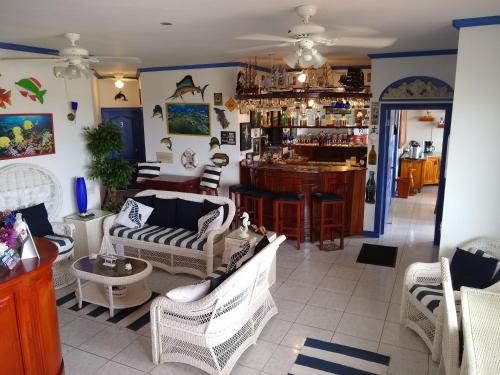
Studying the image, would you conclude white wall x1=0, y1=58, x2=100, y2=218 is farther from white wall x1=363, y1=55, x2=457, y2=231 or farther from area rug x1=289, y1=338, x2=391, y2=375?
white wall x1=363, y1=55, x2=457, y2=231

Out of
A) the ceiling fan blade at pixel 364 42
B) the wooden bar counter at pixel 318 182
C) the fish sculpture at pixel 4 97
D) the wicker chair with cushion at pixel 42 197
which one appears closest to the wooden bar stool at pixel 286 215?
the wooden bar counter at pixel 318 182

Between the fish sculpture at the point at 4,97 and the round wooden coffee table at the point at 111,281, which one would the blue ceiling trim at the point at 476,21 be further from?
the fish sculpture at the point at 4,97

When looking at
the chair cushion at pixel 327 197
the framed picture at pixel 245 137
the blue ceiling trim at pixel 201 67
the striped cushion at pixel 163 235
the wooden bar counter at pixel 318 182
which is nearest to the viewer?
the striped cushion at pixel 163 235

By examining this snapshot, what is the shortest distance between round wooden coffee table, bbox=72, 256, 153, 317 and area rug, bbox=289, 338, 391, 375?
1.79 metres

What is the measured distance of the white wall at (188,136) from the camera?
7.27m

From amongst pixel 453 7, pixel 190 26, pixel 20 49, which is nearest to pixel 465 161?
pixel 453 7

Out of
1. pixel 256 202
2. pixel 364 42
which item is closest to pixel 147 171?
pixel 256 202

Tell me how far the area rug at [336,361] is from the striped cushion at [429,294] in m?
0.58

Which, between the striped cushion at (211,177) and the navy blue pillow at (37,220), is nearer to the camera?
the navy blue pillow at (37,220)

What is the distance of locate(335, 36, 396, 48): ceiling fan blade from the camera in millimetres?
5038

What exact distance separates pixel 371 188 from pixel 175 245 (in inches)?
134

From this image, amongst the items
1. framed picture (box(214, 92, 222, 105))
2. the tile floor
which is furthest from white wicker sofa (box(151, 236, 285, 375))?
framed picture (box(214, 92, 222, 105))

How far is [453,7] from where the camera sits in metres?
3.51

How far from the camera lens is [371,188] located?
6.70m
